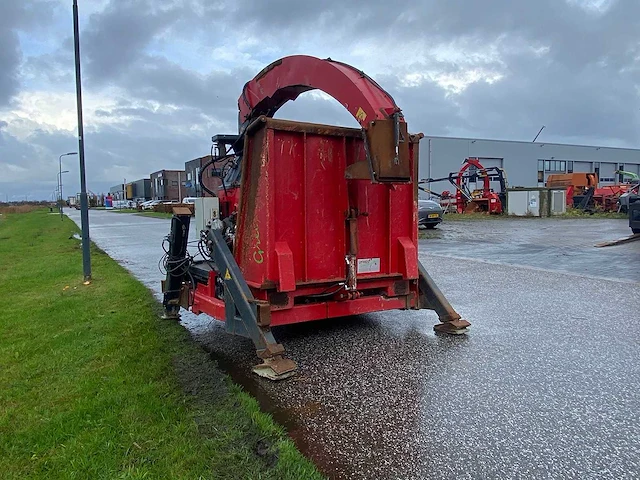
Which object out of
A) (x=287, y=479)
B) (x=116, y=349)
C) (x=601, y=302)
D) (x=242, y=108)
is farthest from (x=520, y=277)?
(x=287, y=479)

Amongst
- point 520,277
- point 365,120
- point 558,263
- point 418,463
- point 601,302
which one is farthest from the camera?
point 558,263

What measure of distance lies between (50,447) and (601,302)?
6.83 meters

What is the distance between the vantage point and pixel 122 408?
366cm

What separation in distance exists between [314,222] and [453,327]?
6.46 ft

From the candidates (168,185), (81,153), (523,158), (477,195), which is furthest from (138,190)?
(81,153)

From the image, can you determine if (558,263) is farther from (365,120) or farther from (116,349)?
(116,349)

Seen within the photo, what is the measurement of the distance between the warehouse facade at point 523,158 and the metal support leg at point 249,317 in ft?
146

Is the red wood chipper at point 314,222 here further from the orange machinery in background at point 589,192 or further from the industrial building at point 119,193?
the industrial building at point 119,193

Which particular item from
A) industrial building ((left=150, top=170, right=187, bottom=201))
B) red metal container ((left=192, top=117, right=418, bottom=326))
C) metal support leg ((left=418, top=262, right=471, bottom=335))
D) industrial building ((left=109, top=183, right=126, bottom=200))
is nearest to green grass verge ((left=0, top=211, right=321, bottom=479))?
red metal container ((left=192, top=117, right=418, bottom=326))

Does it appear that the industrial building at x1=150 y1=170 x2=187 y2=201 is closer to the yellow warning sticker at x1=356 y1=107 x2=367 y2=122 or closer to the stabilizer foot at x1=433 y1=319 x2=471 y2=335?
the stabilizer foot at x1=433 y1=319 x2=471 y2=335

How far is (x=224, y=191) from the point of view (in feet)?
19.7

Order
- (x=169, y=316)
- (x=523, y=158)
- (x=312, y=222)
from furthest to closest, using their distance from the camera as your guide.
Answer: (x=523, y=158) → (x=169, y=316) → (x=312, y=222)

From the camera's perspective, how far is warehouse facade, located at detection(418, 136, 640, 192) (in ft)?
166

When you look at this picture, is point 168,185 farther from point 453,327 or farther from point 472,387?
point 472,387
